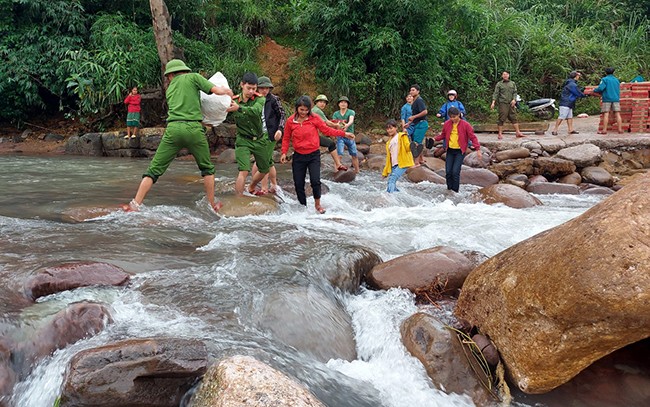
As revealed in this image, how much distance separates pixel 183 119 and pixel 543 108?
43.8 feet

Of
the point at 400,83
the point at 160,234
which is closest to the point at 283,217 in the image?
the point at 160,234

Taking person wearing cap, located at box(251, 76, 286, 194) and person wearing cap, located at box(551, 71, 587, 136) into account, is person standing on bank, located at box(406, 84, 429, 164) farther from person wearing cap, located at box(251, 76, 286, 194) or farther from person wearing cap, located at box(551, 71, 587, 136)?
person wearing cap, located at box(251, 76, 286, 194)

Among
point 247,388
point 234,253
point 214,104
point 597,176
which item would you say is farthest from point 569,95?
point 247,388

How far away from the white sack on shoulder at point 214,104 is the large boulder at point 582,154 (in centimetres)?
783

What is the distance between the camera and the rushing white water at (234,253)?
340 cm

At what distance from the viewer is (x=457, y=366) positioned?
11.6ft

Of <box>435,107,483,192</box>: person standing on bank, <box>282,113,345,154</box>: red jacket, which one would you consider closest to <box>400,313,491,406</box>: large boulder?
<box>282,113,345,154</box>: red jacket

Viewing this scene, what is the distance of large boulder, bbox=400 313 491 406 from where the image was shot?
3.45 m

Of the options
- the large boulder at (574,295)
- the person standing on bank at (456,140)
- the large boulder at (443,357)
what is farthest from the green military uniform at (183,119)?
the person standing on bank at (456,140)

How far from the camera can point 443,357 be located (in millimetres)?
3553

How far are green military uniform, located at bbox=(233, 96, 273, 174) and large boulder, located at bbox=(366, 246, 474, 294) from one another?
119 inches

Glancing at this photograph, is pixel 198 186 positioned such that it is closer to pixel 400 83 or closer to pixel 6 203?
pixel 6 203

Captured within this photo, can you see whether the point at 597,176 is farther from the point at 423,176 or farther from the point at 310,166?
the point at 310,166

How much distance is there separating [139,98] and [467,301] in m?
11.5
